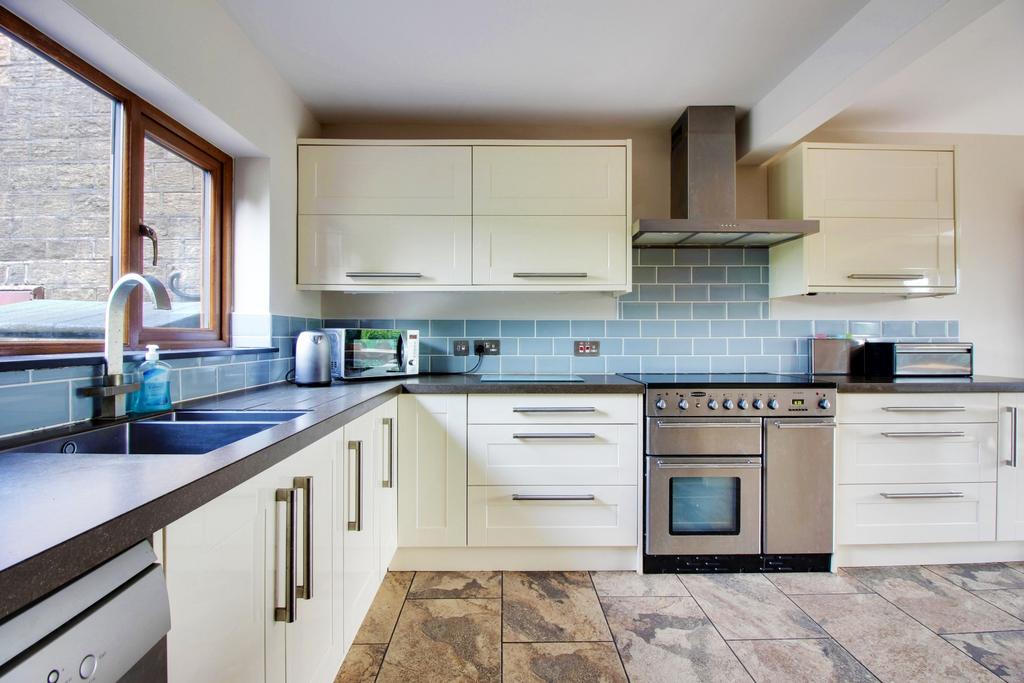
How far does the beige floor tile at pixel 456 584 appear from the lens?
6.73 feet

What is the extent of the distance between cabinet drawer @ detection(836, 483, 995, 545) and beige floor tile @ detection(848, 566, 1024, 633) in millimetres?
143

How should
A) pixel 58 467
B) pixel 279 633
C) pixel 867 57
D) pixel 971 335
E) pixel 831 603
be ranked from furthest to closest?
pixel 971 335 → pixel 831 603 → pixel 867 57 → pixel 279 633 → pixel 58 467

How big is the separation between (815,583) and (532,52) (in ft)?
8.63

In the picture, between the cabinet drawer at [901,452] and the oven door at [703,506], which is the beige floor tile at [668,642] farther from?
the cabinet drawer at [901,452]

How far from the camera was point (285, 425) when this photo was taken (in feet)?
3.86

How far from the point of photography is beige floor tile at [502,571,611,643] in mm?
1780

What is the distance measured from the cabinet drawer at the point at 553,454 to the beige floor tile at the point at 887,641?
89 cm

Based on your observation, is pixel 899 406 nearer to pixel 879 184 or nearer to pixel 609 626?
pixel 879 184

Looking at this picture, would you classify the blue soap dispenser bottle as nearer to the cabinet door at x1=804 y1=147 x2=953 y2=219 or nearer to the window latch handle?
the window latch handle

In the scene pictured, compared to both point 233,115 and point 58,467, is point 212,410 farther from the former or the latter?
point 233,115

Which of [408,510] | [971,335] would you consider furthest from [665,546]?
[971,335]

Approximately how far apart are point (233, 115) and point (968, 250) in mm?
3915

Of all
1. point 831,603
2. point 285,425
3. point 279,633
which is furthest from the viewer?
point 831,603

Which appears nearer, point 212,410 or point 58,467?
point 58,467
